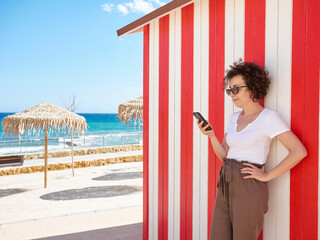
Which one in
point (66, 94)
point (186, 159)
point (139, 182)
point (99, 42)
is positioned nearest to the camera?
point (186, 159)

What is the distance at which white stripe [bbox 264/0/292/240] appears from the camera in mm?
2074

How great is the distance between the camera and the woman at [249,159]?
1913 millimetres

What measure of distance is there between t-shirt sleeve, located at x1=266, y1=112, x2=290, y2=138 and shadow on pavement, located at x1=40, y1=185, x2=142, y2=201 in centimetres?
506

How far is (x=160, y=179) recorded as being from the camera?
11.5ft

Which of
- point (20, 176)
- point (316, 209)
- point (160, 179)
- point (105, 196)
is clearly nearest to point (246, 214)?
point (316, 209)

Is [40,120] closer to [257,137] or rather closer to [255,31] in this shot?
[255,31]

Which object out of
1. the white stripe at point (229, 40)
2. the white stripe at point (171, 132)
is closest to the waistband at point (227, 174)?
the white stripe at point (229, 40)

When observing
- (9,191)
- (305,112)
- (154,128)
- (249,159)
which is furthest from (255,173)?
(9,191)

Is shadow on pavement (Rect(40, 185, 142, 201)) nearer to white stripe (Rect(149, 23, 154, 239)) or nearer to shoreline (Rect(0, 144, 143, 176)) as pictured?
white stripe (Rect(149, 23, 154, 239))

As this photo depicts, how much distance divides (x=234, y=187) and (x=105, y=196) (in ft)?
15.9

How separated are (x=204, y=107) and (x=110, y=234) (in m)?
2.37

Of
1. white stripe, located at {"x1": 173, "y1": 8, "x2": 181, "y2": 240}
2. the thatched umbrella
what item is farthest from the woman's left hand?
the thatched umbrella

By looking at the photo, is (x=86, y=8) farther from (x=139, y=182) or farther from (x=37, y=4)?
(x=139, y=182)

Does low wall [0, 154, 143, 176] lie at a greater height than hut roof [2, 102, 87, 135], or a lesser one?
lesser
